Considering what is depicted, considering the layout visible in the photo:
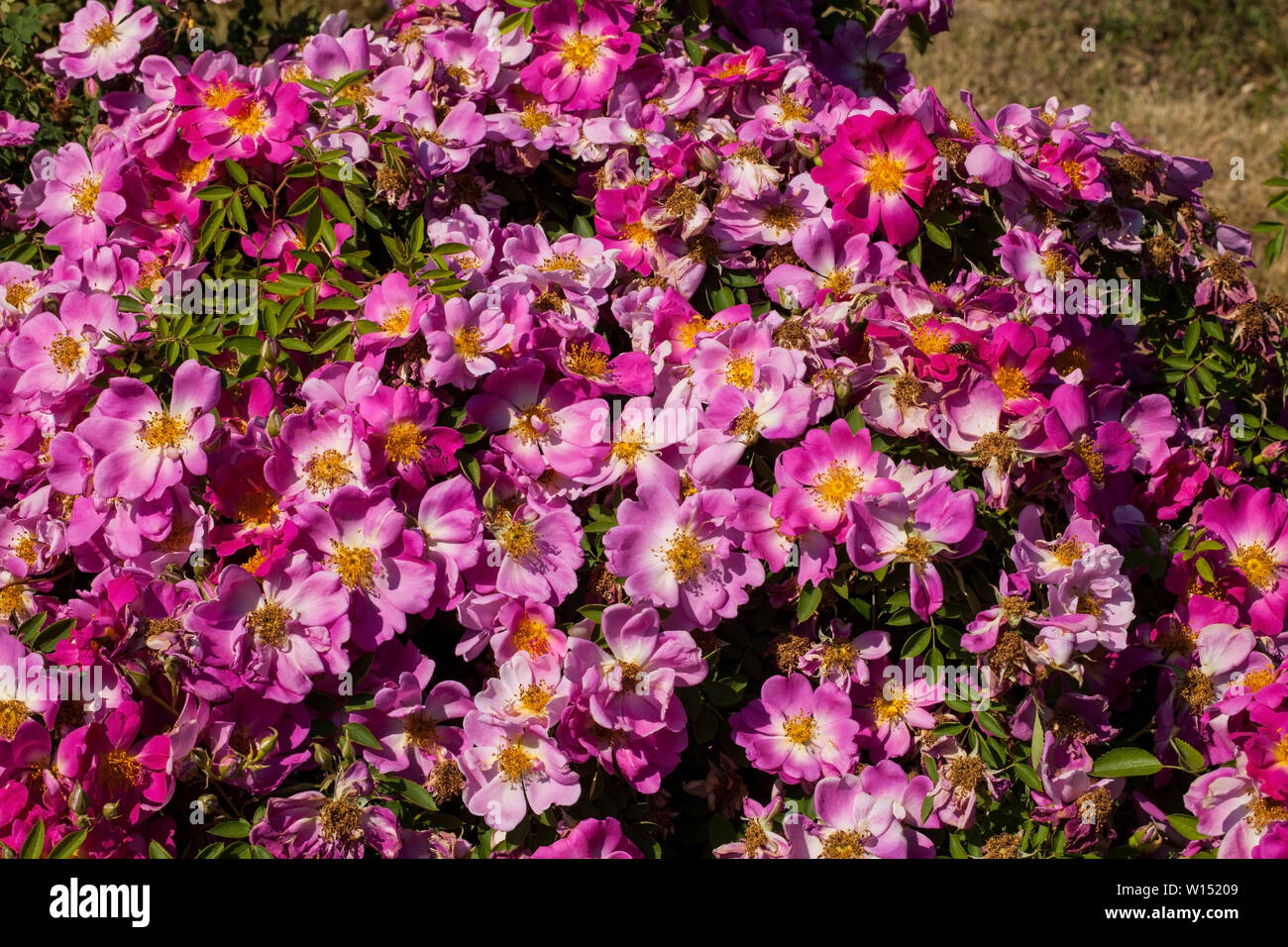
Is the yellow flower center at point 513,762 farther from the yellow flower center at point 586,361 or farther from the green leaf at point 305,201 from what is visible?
the green leaf at point 305,201

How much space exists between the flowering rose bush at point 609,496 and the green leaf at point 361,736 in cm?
2

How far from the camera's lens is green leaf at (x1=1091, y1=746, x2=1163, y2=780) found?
207 centimetres

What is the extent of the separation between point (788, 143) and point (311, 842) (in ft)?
5.28

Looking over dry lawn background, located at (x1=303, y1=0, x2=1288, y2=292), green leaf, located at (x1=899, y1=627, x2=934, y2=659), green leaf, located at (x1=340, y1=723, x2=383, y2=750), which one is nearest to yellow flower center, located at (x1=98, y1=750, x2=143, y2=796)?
green leaf, located at (x1=340, y1=723, x2=383, y2=750)

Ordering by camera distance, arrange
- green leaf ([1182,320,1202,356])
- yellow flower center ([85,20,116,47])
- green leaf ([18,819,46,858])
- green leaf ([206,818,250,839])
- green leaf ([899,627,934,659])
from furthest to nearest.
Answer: yellow flower center ([85,20,116,47]) < green leaf ([1182,320,1202,356]) < green leaf ([899,627,934,659]) < green leaf ([206,818,250,839]) < green leaf ([18,819,46,858])

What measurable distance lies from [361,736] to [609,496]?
589 millimetres

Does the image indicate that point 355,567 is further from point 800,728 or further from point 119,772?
point 800,728

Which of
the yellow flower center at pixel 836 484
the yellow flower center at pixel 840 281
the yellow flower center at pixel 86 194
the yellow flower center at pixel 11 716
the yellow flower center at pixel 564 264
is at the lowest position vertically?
the yellow flower center at pixel 11 716

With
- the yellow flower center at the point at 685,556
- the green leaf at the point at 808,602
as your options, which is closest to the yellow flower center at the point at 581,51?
the yellow flower center at the point at 685,556

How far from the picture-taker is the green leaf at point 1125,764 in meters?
2.07

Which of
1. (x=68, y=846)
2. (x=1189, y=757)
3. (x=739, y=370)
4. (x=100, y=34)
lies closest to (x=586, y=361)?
(x=739, y=370)

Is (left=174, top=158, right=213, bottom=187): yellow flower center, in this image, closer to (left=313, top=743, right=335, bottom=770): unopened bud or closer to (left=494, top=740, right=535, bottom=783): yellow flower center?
(left=313, top=743, right=335, bottom=770): unopened bud

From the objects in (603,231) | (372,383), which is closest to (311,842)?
(372,383)

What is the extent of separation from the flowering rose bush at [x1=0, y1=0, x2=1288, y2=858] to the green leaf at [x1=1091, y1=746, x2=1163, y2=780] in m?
0.03
